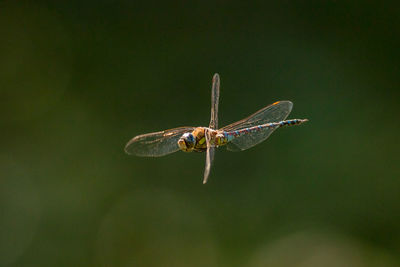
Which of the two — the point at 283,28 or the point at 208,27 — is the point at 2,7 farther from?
the point at 283,28

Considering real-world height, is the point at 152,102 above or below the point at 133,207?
above

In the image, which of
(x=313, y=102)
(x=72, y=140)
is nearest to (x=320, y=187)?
(x=313, y=102)

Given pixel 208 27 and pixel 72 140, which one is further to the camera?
pixel 208 27

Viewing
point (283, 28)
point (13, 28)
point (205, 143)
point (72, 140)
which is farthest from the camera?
point (13, 28)

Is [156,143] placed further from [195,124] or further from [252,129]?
[195,124]

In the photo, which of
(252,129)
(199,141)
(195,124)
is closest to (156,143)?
(199,141)

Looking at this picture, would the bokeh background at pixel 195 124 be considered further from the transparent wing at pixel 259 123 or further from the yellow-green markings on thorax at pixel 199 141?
the yellow-green markings on thorax at pixel 199 141

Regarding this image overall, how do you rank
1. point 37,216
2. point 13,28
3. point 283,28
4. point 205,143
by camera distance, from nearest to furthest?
point 205,143 < point 37,216 < point 283,28 < point 13,28
